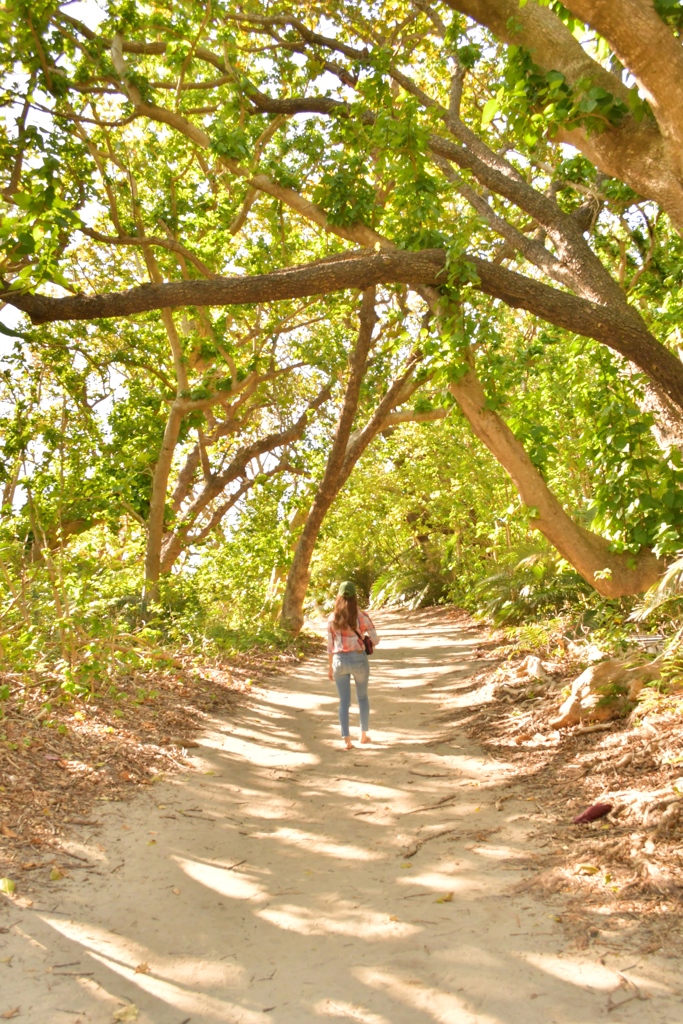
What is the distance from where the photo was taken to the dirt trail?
350 cm

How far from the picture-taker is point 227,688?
11102 mm

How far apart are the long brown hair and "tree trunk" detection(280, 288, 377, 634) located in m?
6.89

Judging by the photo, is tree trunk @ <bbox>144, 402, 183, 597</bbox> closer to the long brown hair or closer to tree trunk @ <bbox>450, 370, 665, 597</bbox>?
the long brown hair

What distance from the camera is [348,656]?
8.41 m

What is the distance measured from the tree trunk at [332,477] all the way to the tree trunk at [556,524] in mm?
→ 6662

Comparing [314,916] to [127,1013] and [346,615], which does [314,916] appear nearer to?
[127,1013]

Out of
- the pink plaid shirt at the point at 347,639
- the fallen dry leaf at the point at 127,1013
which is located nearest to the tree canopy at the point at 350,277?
the pink plaid shirt at the point at 347,639

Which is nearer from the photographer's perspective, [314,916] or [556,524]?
[314,916]

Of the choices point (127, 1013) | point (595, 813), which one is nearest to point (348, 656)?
point (595, 813)

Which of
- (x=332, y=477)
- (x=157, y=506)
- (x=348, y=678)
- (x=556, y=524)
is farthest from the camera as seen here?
(x=332, y=477)

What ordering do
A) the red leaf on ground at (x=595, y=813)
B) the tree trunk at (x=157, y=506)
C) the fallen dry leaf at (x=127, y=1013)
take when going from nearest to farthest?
1. the fallen dry leaf at (x=127, y=1013)
2. the red leaf on ground at (x=595, y=813)
3. the tree trunk at (x=157, y=506)

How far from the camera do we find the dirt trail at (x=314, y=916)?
3.50 metres

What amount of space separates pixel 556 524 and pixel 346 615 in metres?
2.37

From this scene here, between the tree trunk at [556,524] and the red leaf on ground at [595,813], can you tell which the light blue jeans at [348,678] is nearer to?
the tree trunk at [556,524]
